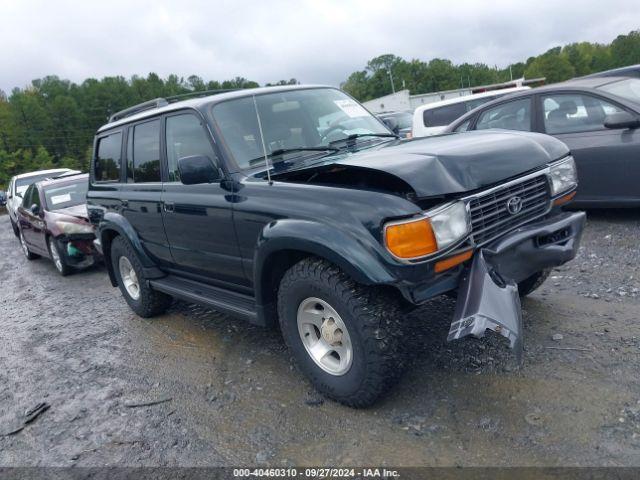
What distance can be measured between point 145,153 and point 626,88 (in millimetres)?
5416

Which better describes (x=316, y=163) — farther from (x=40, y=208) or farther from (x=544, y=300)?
(x=40, y=208)

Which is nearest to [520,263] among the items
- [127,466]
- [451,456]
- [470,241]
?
[470,241]

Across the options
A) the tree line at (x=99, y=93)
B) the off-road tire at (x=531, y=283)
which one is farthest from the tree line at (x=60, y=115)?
the off-road tire at (x=531, y=283)

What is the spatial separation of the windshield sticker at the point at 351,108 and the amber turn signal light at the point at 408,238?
2025 mm

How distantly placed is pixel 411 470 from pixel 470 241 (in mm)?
1218

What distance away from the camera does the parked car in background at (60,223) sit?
26.8ft

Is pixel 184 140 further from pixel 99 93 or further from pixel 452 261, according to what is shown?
pixel 99 93

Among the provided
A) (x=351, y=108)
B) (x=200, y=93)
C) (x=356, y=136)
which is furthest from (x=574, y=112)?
(x=200, y=93)

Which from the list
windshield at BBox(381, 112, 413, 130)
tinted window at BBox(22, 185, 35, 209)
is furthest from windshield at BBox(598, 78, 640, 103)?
windshield at BBox(381, 112, 413, 130)

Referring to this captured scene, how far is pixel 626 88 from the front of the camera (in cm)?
616

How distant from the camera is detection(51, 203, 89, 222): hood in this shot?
8271 millimetres

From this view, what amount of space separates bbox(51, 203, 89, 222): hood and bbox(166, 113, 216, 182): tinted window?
447cm

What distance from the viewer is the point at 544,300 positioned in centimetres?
443

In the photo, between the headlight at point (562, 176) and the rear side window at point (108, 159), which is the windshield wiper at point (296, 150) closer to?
the headlight at point (562, 176)
